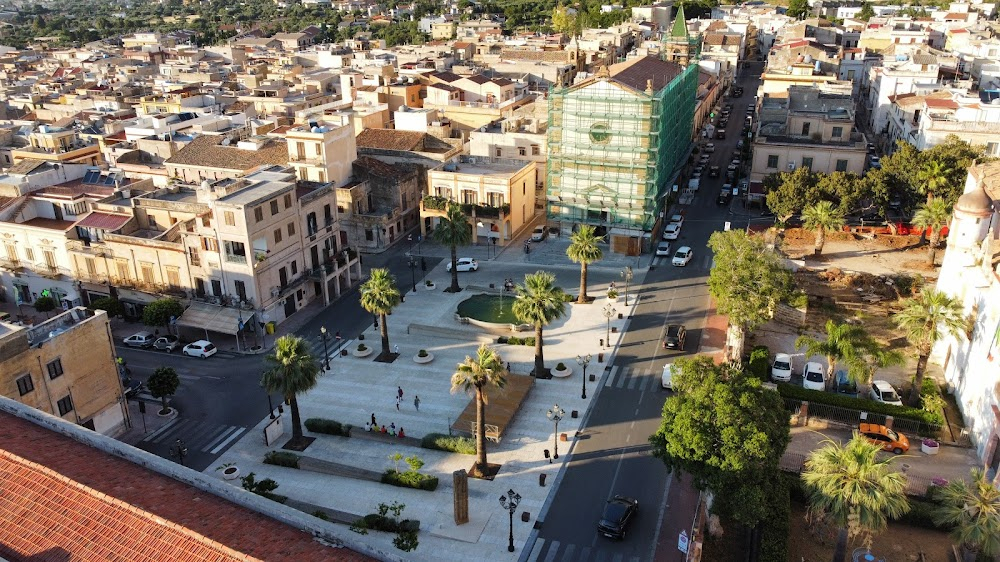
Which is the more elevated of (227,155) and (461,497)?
(227,155)

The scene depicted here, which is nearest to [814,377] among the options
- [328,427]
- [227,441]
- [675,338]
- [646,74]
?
[675,338]

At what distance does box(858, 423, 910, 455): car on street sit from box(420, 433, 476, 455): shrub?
2520cm

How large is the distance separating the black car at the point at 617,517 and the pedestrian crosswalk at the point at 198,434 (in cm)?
2625

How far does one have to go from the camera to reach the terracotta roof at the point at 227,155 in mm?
86312

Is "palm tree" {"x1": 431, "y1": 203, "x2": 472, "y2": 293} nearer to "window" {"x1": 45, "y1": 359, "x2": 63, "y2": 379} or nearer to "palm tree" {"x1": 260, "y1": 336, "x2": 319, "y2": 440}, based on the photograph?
"palm tree" {"x1": 260, "y1": 336, "x2": 319, "y2": 440}

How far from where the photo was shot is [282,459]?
156ft

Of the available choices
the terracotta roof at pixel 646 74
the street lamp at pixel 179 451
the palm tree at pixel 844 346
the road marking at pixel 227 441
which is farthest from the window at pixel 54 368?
the terracotta roof at pixel 646 74

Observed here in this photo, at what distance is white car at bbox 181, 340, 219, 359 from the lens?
62.0m

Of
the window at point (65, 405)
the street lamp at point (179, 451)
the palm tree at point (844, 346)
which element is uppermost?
the palm tree at point (844, 346)

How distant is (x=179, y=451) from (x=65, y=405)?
25.6 ft

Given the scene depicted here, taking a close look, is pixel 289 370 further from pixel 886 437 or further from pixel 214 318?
pixel 886 437

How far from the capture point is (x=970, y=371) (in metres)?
49.5

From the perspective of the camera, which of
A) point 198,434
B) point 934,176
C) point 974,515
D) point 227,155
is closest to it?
point 974,515

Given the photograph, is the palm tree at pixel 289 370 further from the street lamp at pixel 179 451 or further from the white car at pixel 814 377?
the white car at pixel 814 377
